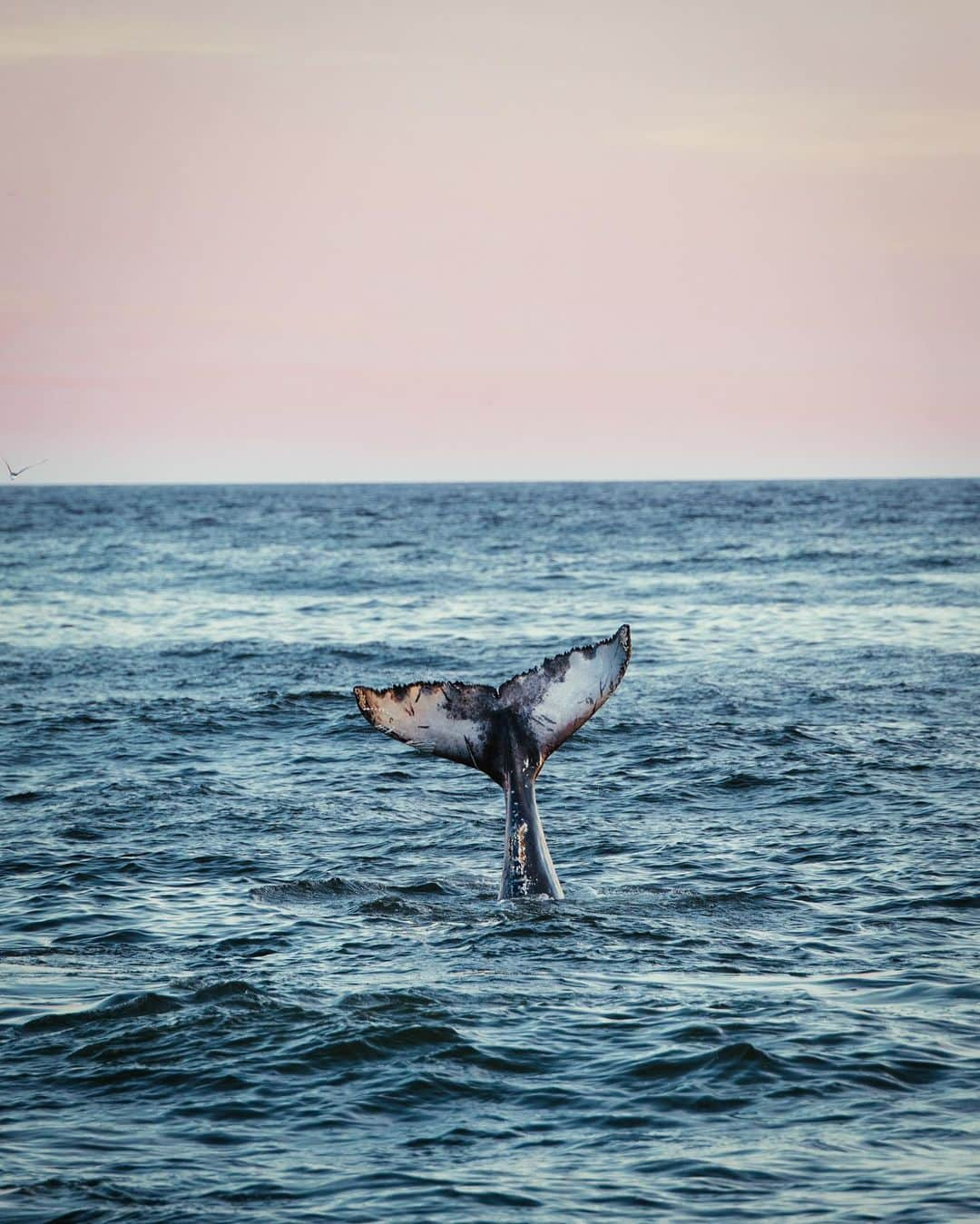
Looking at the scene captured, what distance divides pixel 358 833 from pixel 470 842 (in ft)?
4.22

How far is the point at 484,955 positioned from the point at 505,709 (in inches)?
88.3

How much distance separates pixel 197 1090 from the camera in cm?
919

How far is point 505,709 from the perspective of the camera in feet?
42.2

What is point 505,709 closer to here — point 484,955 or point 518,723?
point 518,723

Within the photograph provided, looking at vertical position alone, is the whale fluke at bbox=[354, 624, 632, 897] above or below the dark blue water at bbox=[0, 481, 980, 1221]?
above

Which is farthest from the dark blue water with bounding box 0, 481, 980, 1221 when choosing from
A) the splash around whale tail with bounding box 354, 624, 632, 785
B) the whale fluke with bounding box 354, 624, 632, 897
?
the splash around whale tail with bounding box 354, 624, 632, 785

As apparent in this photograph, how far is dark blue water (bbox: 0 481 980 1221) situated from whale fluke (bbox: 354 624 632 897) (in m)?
0.45

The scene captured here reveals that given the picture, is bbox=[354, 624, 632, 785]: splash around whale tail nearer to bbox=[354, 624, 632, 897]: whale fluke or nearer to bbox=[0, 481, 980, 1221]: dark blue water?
bbox=[354, 624, 632, 897]: whale fluke

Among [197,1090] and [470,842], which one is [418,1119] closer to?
[197,1090]

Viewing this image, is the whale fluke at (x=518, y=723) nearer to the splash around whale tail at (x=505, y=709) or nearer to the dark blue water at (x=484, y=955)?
the splash around whale tail at (x=505, y=709)

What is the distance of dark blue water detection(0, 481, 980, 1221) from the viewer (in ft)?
26.8

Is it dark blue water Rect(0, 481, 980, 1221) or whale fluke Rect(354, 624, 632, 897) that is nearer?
dark blue water Rect(0, 481, 980, 1221)

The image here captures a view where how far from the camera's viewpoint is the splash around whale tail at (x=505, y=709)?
40.7ft

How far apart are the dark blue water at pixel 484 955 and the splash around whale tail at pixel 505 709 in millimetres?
1356
